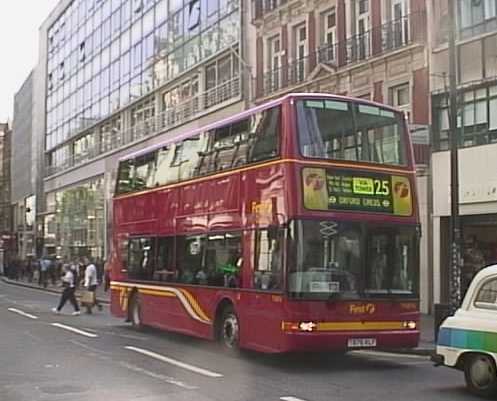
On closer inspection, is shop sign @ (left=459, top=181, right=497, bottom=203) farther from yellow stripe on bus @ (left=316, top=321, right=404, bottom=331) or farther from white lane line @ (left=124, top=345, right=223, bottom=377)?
white lane line @ (left=124, top=345, right=223, bottom=377)

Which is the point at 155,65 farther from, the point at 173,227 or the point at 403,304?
the point at 403,304

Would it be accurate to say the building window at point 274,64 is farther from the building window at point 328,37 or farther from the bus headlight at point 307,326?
the bus headlight at point 307,326

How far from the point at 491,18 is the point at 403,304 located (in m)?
11.0

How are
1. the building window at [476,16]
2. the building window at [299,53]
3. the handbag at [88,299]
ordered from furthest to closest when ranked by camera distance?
the building window at [299,53], the handbag at [88,299], the building window at [476,16]

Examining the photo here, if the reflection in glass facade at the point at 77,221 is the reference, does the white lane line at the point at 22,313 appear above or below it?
below

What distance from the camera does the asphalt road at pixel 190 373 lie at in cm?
1068

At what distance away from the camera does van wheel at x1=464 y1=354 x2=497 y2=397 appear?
10.5 meters

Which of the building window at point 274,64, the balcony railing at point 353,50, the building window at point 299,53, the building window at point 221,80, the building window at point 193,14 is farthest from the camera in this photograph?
the building window at point 193,14

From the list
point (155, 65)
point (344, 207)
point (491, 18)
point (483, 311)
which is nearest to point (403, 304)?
point (344, 207)

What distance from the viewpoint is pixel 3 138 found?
112 metres

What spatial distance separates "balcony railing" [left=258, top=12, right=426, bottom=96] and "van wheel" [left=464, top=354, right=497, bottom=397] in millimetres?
15061

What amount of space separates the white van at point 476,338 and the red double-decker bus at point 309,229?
218 cm

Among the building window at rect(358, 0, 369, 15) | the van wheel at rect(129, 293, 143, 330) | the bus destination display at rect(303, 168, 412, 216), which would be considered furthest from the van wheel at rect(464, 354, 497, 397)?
the building window at rect(358, 0, 369, 15)

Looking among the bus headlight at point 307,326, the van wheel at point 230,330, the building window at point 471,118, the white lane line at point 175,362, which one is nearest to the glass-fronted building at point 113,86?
the building window at point 471,118
